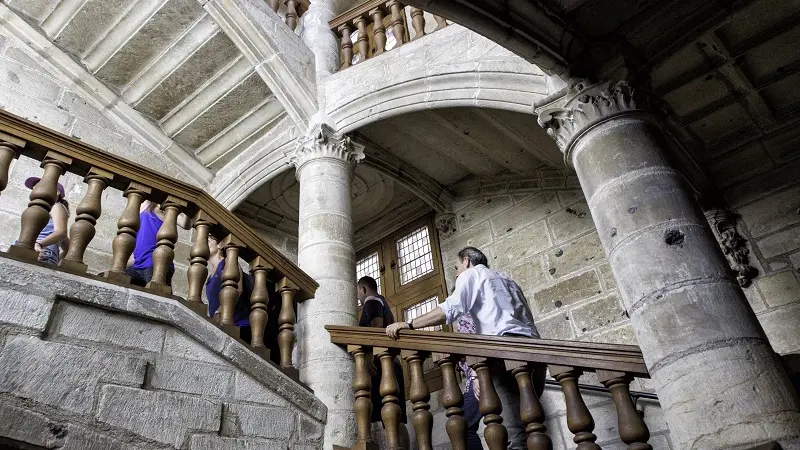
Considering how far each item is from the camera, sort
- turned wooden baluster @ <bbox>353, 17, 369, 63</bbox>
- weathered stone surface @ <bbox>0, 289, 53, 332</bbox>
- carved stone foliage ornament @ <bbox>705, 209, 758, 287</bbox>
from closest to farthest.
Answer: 1. weathered stone surface @ <bbox>0, 289, 53, 332</bbox>
2. carved stone foliage ornament @ <bbox>705, 209, 758, 287</bbox>
3. turned wooden baluster @ <bbox>353, 17, 369, 63</bbox>

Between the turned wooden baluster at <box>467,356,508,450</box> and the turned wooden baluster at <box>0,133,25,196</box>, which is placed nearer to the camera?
the turned wooden baluster at <box>467,356,508,450</box>

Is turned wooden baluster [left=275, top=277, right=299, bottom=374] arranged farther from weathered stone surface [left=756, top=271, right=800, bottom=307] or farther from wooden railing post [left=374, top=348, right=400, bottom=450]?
weathered stone surface [left=756, top=271, right=800, bottom=307]

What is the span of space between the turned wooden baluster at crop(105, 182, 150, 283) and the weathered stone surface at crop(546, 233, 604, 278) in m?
3.86

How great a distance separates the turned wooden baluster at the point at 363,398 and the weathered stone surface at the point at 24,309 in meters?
1.62

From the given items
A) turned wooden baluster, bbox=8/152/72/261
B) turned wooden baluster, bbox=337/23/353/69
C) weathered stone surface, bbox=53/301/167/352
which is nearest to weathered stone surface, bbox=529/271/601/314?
turned wooden baluster, bbox=337/23/353/69

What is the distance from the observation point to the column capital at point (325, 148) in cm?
532

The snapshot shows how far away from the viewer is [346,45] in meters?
6.15

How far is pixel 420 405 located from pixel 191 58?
432cm

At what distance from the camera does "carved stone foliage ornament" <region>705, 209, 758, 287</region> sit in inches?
181

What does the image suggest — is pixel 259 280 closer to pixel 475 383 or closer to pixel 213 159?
pixel 475 383

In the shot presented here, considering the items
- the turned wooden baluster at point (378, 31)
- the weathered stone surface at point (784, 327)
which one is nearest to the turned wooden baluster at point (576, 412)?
the weathered stone surface at point (784, 327)

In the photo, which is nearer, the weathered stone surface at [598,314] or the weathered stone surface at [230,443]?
the weathered stone surface at [230,443]

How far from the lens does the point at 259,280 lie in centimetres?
363

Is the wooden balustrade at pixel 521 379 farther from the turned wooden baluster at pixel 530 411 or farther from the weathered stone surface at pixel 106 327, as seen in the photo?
the weathered stone surface at pixel 106 327
